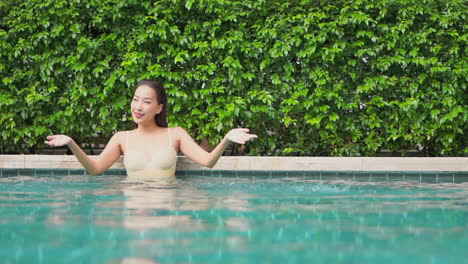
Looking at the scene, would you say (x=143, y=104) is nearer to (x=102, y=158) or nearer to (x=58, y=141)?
(x=102, y=158)

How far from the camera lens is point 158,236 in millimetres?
3576

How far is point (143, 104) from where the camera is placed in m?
6.13

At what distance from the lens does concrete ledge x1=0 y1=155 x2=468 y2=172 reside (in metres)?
6.97

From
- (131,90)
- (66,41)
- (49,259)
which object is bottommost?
(49,259)

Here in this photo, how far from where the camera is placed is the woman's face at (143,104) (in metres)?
6.12

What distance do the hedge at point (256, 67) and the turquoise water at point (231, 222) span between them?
1.63 m

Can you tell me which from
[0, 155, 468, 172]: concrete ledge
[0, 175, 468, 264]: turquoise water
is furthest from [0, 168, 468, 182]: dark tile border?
[0, 175, 468, 264]: turquoise water

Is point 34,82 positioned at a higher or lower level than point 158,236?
higher

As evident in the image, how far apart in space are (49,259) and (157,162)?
11.0 ft

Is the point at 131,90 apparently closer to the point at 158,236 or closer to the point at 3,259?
the point at 158,236

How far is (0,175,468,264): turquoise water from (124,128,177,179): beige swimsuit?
22 centimetres

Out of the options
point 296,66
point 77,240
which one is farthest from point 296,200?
point 296,66

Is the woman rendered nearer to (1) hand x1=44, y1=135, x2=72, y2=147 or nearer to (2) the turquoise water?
(2) the turquoise water

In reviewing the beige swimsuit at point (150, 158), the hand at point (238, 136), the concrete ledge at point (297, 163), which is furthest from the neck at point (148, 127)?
the hand at point (238, 136)
